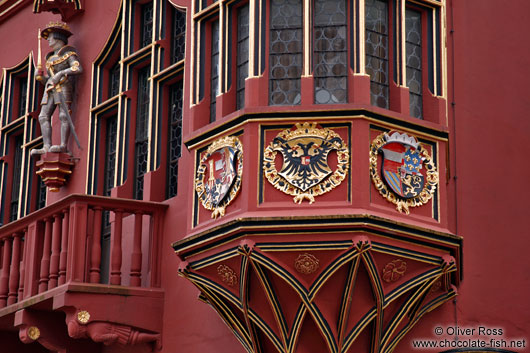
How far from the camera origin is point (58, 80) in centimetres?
1942

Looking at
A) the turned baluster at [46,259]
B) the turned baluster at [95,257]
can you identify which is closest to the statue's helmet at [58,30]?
the turned baluster at [46,259]

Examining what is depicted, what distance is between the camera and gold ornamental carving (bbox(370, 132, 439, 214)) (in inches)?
571

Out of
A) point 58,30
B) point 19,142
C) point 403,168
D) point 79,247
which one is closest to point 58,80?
point 58,30

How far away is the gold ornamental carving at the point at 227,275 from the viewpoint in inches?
588

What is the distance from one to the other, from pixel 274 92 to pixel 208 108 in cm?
115

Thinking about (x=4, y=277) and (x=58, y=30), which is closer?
(x=4, y=277)

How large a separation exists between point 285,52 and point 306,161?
4.61 ft

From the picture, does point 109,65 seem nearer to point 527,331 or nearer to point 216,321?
point 216,321

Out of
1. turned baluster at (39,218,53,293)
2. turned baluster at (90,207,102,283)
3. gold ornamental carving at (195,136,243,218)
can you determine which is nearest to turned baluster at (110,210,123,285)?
turned baluster at (90,207,102,283)

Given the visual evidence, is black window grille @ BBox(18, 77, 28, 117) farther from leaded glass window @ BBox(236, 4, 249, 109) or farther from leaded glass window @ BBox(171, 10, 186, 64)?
leaded glass window @ BBox(236, 4, 249, 109)

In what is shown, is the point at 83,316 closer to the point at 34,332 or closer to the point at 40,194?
the point at 34,332

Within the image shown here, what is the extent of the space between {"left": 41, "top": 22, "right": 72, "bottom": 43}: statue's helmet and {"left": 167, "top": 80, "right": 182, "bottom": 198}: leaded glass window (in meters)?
2.47

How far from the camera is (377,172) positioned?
14508 mm

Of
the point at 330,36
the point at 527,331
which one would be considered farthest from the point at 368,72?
the point at 527,331
